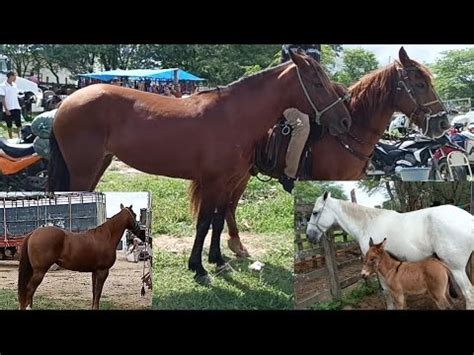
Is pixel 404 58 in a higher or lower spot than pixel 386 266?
higher

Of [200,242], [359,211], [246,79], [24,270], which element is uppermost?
[246,79]

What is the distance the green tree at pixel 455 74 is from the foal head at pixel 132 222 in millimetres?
2269

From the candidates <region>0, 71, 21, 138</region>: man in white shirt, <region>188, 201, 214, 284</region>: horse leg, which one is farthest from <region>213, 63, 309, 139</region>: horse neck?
<region>0, 71, 21, 138</region>: man in white shirt

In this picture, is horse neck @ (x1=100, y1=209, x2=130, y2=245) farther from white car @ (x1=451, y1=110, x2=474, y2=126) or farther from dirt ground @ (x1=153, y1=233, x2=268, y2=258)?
white car @ (x1=451, y1=110, x2=474, y2=126)

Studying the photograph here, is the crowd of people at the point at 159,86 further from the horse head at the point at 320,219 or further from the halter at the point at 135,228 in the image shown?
the horse head at the point at 320,219

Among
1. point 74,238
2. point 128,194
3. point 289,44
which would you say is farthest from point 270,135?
point 74,238

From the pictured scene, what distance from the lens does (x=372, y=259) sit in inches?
269

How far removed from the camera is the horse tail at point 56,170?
6855 millimetres

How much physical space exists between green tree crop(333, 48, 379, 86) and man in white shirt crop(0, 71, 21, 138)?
2.19 metres

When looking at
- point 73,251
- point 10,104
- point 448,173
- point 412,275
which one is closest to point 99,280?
point 73,251

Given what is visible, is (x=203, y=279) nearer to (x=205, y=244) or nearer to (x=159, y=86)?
(x=205, y=244)

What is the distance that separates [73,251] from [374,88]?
7.78 ft

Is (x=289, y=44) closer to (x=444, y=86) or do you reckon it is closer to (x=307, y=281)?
(x=444, y=86)

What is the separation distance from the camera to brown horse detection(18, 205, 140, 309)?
6.82 metres
